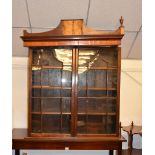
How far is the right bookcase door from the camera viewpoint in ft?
8.34

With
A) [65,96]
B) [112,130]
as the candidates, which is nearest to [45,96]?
[65,96]

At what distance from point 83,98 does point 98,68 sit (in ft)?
1.45

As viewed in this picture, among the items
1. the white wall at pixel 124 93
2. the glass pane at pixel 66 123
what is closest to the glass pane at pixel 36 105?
the glass pane at pixel 66 123

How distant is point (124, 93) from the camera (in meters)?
3.03

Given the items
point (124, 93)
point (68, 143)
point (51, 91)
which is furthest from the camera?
point (124, 93)

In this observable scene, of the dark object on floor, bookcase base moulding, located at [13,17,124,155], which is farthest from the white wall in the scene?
bookcase base moulding, located at [13,17,124,155]

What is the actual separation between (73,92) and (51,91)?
0.31 metres

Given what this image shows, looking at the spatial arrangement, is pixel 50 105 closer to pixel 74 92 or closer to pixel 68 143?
pixel 74 92

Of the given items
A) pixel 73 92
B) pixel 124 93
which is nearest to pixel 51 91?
pixel 73 92

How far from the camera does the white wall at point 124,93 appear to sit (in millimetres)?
2961

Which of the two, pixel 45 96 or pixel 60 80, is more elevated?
pixel 60 80
